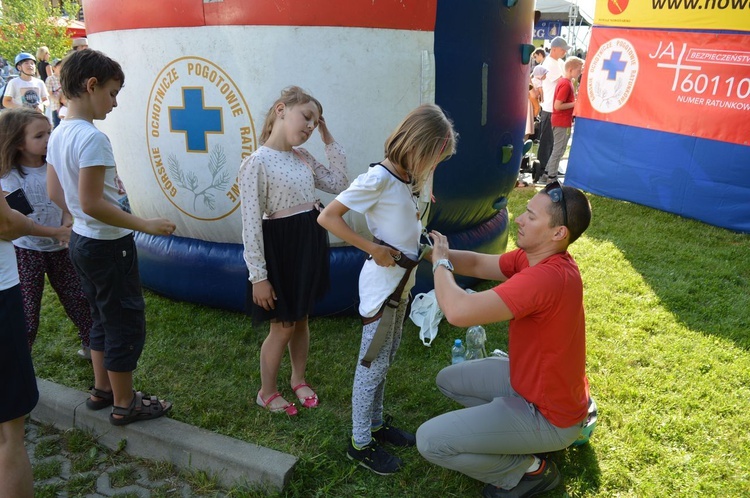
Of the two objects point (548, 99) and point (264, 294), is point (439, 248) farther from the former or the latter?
point (548, 99)

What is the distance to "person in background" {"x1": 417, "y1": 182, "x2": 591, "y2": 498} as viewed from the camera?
200 centimetres

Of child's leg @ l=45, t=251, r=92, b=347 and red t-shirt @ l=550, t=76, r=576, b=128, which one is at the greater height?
red t-shirt @ l=550, t=76, r=576, b=128

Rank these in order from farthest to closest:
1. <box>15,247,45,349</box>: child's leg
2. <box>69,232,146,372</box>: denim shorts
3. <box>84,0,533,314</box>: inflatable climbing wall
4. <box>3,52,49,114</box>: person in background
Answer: <box>3,52,49,114</box>: person in background < <box>84,0,533,314</box>: inflatable climbing wall < <box>15,247,45,349</box>: child's leg < <box>69,232,146,372</box>: denim shorts

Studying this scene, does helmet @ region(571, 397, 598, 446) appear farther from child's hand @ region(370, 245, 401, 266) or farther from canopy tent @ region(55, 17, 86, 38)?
canopy tent @ region(55, 17, 86, 38)

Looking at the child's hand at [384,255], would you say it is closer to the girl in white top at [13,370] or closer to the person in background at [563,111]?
the girl in white top at [13,370]

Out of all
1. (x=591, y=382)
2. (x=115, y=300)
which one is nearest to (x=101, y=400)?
(x=115, y=300)

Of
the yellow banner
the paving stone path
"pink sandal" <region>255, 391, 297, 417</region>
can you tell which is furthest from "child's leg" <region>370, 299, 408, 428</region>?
the yellow banner

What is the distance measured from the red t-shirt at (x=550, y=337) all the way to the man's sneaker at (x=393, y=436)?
1.97ft

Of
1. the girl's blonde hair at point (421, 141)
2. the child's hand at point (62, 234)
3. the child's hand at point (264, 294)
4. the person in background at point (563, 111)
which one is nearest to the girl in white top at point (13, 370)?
the child's hand at point (62, 234)

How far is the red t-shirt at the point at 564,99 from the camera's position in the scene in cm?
737

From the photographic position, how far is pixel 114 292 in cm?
240

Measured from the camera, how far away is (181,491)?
2.31 meters

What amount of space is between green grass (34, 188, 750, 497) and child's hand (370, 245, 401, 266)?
2.92 ft

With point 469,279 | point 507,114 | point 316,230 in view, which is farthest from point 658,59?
point 316,230
